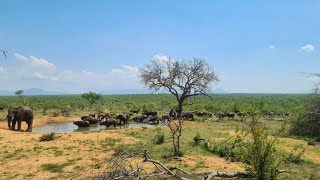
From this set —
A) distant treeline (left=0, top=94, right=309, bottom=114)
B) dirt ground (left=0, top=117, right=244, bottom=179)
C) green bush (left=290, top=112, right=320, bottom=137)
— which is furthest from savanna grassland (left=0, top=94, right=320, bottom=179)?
distant treeline (left=0, top=94, right=309, bottom=114)

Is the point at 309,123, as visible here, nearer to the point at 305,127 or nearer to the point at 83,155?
the point at 305,127

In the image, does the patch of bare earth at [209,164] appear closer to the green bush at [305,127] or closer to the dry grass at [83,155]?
the dry grass at [83,155]

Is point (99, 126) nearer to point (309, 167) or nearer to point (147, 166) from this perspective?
point (147, 166)

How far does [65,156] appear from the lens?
1612 cm

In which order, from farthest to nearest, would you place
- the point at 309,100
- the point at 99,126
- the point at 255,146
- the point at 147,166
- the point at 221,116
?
the point at 221,116 < the point at 99,126 < the point at 309,100 < the point at 147,166 < the point at 255,146

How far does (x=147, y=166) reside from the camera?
14078 mm

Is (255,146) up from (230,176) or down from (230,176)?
up

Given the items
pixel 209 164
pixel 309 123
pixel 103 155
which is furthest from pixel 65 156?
pixel 309 123

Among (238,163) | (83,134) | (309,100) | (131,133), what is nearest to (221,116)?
(309,100)

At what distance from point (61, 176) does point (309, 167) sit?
9.79 m

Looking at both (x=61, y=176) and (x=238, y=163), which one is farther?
(x=238, y=163)

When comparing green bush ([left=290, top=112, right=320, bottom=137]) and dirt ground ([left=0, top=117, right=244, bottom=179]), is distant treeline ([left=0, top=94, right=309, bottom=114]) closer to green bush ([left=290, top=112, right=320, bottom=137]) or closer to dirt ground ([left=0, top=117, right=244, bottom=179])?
green bush ([left=290, top=112, right=320, bottom=137])

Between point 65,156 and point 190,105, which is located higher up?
point 190,105

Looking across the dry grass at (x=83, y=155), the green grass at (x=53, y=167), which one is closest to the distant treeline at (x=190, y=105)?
the dry grass at (x=83, y=155)
